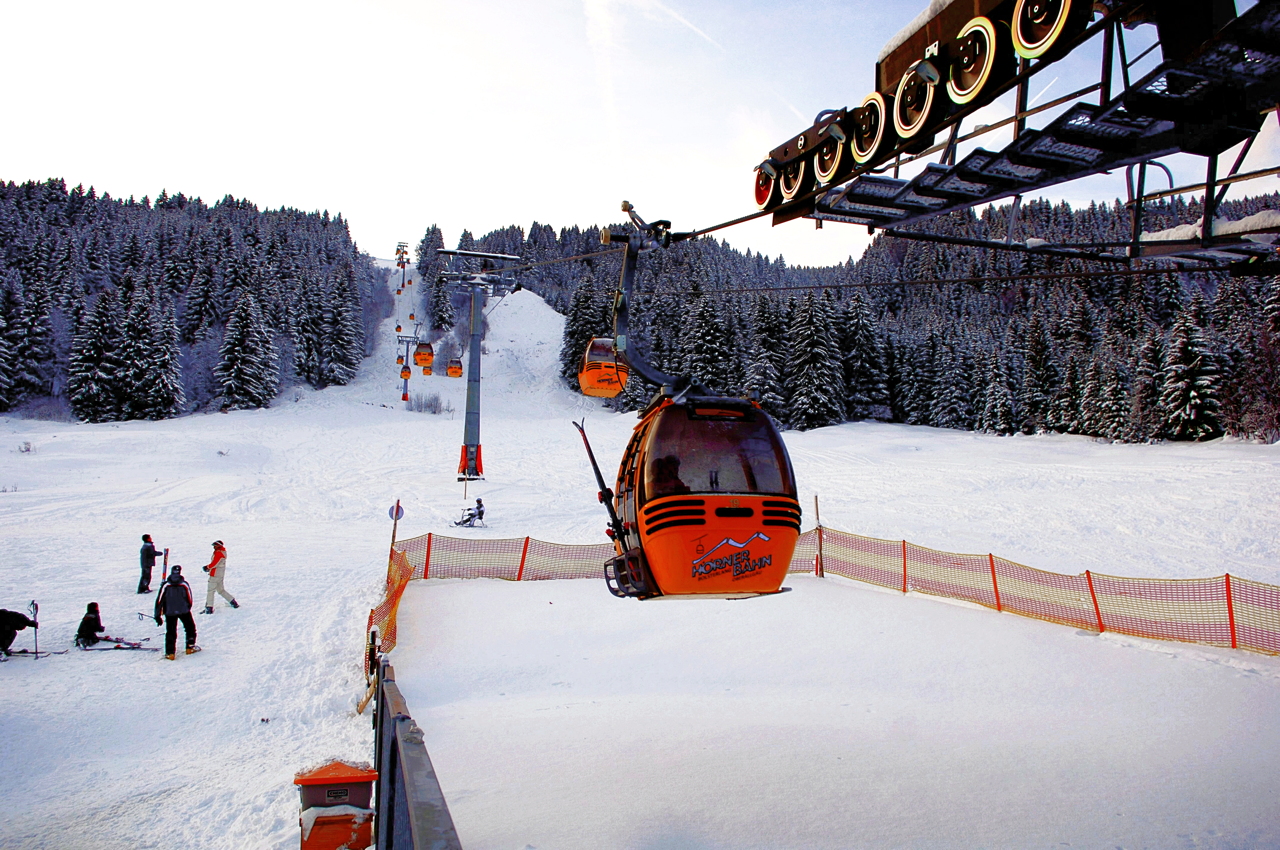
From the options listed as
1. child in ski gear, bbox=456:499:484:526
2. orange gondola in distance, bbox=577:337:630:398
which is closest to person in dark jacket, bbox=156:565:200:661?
orange gondola in distance, bbox=577:337:630:398

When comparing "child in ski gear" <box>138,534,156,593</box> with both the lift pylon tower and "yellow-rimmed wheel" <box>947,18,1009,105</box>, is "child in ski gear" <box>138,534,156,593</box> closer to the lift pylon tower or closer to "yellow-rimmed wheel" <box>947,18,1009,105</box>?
the lift pylon tower

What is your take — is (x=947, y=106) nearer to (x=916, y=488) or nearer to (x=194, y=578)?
(x=194, y=578)

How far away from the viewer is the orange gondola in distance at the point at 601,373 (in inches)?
457

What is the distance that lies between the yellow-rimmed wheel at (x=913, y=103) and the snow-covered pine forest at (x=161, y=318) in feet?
178

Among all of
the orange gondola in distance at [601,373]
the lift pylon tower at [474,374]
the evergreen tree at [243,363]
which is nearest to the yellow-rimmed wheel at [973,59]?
the orange gondola in distance at [601,373]

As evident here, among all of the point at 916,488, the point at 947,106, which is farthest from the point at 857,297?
the point at 947,106

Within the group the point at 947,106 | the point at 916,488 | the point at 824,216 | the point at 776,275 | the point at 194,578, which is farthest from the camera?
the point at 776,275

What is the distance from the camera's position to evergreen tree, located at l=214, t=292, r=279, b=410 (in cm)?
5053

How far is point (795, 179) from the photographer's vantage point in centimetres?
802

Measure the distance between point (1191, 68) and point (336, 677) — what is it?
12.1m

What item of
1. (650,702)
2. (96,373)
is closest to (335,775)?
(650,702)

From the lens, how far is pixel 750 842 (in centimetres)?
557

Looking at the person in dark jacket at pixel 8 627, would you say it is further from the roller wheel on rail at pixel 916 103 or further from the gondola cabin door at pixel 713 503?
the roller wheel on rail at pixel 916 103

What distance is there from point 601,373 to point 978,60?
7.43m
